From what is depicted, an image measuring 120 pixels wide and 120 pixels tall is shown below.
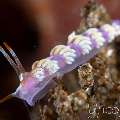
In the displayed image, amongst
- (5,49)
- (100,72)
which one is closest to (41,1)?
(5,49)

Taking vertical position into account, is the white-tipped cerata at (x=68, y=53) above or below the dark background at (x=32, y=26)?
below

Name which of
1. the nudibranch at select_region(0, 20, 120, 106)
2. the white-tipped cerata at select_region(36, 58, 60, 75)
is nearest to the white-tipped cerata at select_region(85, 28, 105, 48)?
the nudibranch at select_region(0, 20, 120, 106)

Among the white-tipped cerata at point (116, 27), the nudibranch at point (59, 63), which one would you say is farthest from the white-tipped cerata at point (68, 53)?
the white-tipped cerata at point (116, 27)

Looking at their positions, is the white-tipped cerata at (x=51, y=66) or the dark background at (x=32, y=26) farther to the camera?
the dark background at (x=32, y=26)

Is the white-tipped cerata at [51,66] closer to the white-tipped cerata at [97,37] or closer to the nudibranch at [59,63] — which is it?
the nudibranch at [59,63]

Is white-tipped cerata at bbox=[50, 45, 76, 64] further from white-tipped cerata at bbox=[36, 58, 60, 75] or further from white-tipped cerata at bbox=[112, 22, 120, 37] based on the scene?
white-tipped cerata at bbox=[112, 22, 120, 37]

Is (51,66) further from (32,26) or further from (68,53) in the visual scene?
(32,26)

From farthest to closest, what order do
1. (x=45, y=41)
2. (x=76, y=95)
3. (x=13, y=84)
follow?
1. (x=45, y=41)
2. (x=13, y=84)
3. (x=76, y=95)

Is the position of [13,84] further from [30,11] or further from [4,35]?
[30,11]
